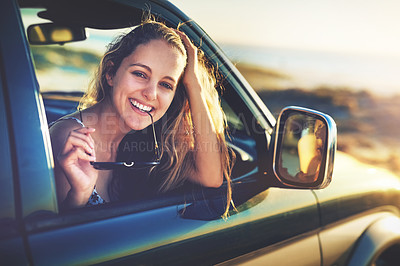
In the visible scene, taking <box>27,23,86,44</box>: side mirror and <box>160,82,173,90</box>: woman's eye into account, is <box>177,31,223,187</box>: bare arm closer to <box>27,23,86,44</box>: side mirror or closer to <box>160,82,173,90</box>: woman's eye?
<box>160,82,173,90</box>: woman's eye

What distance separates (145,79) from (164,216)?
0.63 meters

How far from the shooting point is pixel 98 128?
1790 mm

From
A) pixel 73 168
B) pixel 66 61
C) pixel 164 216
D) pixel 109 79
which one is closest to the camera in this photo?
pixel 73 168

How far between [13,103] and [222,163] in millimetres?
941

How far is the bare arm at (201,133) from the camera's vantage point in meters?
1.78

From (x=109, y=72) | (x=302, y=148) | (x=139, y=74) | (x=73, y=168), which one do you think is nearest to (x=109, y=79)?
(x=109, y=72)

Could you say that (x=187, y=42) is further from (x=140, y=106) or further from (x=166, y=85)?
(x=140, y=106)

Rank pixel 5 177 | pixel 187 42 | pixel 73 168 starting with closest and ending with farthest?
1. pixel 5 177
2. pixel 73 168
3. pixel 187 42

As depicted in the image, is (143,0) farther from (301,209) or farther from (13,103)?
(301,209)

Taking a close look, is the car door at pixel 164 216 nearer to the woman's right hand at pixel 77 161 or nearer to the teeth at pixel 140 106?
the woman's right hand at pixel 77 161

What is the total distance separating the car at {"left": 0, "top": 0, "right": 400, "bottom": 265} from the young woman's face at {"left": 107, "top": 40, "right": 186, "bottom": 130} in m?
0.13

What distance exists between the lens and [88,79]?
2.02 m

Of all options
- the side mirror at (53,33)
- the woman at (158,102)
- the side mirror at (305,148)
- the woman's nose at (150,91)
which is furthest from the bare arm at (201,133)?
the side mirror at (53,33)

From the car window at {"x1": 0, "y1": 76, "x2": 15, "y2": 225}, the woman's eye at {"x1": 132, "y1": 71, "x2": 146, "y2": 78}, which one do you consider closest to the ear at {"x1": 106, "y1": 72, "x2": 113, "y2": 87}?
the woman's eye at {"x1": 132, "y1": 71, "x2": 146, "y2": 78}
